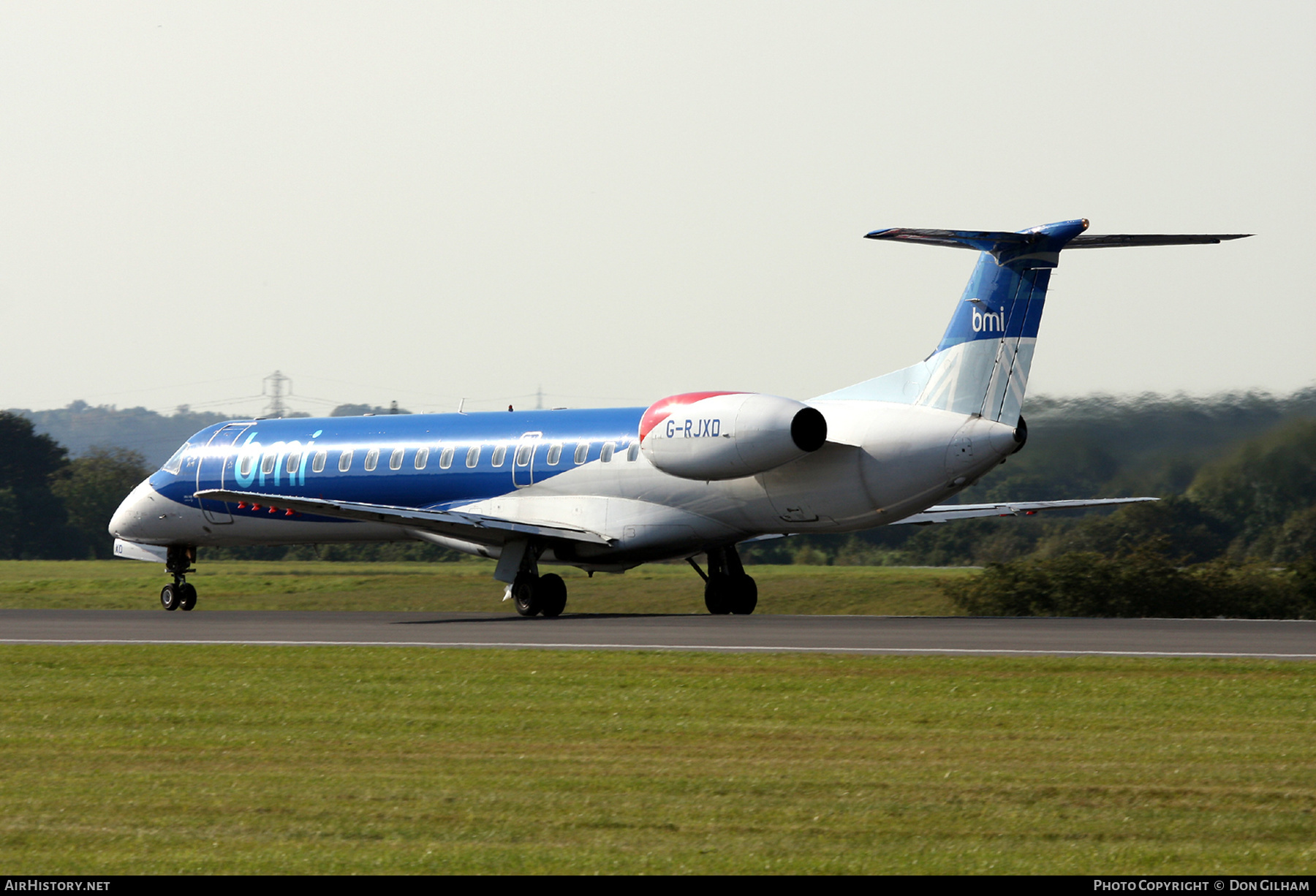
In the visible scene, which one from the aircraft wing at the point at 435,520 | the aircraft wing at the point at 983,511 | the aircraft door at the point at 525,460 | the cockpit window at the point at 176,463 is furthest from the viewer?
the cockpit window at the point at 176,463

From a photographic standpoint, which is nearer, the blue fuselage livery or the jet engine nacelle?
the jet engine nacelle

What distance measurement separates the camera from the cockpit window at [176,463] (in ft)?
129

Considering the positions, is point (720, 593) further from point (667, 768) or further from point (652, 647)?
point (667, 768)

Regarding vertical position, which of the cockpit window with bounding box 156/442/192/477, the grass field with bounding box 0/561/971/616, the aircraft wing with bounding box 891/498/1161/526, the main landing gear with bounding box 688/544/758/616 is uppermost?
the cockpit window with bounding box 156/442/192/477

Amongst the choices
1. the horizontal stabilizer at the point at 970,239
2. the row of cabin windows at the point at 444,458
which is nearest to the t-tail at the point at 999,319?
the horizontal stabilizer at the point at 970,239

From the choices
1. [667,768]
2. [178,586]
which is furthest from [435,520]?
[667,768]

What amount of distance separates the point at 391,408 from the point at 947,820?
125ft

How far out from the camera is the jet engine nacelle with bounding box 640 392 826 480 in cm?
2895

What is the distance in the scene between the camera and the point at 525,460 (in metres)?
33.7

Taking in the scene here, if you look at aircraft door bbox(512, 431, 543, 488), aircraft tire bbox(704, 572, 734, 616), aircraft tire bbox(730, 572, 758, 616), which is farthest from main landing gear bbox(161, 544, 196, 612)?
aircraft tire bbox(730, 572, 758, 616)

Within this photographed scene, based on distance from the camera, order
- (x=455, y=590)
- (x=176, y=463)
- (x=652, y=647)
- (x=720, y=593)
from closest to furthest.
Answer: (x=652, y=647)
(x=720, y=593)
(x=176, y=463)
(x=455, y=590)

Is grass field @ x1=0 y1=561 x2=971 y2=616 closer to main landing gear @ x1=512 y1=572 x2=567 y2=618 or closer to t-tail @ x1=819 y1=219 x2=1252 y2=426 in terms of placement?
main landing gear @ x1=512 y1=572 x2=567 y2=618

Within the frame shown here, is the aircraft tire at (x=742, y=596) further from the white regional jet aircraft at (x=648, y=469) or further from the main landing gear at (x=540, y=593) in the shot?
the main landing gear at (x=540, y=593)

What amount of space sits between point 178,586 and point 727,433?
51.5 feet
